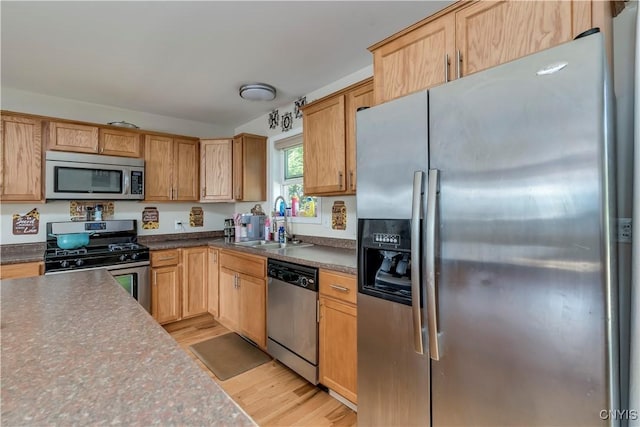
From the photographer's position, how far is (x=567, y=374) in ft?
2.93

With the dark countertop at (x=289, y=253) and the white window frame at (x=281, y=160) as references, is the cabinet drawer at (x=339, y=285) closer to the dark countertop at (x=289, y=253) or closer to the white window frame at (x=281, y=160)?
the dark countertop at (x=289, y=253)

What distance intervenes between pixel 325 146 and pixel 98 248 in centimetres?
258

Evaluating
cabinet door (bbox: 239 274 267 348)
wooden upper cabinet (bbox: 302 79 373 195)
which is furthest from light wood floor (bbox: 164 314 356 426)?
wooden upper cabinet (bbox: 302 79 373 195)

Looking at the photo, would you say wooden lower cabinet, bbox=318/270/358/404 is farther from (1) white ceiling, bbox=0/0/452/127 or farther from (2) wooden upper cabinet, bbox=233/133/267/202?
(2) wooden upper cabinet, bbox=233/133/267/202

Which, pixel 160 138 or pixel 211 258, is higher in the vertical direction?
pixel 160 138

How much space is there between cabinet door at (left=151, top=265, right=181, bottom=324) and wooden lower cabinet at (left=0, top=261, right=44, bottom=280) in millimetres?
860

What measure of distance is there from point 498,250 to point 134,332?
3.78ft

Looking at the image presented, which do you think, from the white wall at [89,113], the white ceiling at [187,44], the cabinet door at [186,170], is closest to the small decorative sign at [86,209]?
the cabinet door at [186,170]

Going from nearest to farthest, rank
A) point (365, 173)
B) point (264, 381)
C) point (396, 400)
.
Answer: point (396, 400)
point (365, 173)
point (264, 381)

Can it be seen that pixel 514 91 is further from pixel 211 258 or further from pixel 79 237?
pixel 79 237

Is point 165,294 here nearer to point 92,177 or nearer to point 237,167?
point 92,177

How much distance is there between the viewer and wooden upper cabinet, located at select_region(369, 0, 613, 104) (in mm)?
1070

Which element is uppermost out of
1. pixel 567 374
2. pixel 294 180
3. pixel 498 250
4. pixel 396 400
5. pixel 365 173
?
pixel 294 180

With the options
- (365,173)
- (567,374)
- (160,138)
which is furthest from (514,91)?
(160,138)
